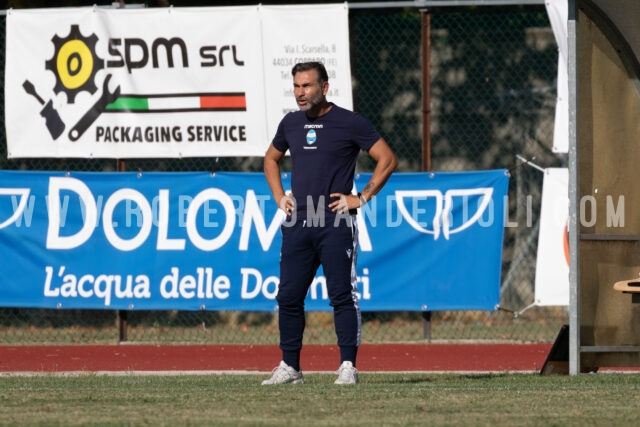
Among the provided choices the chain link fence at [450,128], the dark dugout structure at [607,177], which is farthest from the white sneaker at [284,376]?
the chain link fence at [450,128]

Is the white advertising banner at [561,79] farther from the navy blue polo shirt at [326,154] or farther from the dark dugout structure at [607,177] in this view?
the navy blue polo shirt at [326,154]

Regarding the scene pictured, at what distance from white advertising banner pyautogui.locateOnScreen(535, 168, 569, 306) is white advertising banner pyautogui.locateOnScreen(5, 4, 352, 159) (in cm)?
234

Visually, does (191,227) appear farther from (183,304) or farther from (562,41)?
(562,41)

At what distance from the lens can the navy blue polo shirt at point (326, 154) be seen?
28.8 feet

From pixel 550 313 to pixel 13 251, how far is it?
285 inches

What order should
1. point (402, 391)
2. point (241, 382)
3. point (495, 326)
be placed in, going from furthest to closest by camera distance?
point (495, 326) < point (241, 382) < point (402, 391)

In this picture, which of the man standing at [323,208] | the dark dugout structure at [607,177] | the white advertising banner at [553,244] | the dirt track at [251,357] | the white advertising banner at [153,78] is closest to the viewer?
the man standing at [323,208]

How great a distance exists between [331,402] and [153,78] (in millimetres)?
7038

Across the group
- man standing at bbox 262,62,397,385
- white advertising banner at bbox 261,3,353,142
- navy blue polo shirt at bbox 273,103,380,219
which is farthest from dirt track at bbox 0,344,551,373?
navy blue polo shirt at bbox 273,103,380,219

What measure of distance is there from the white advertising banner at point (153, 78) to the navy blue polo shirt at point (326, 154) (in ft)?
15.4

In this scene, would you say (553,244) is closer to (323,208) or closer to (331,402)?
(323,208)

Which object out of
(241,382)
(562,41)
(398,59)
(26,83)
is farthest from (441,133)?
(241,382)

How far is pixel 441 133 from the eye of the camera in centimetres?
1803

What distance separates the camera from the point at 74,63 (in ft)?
45.5
